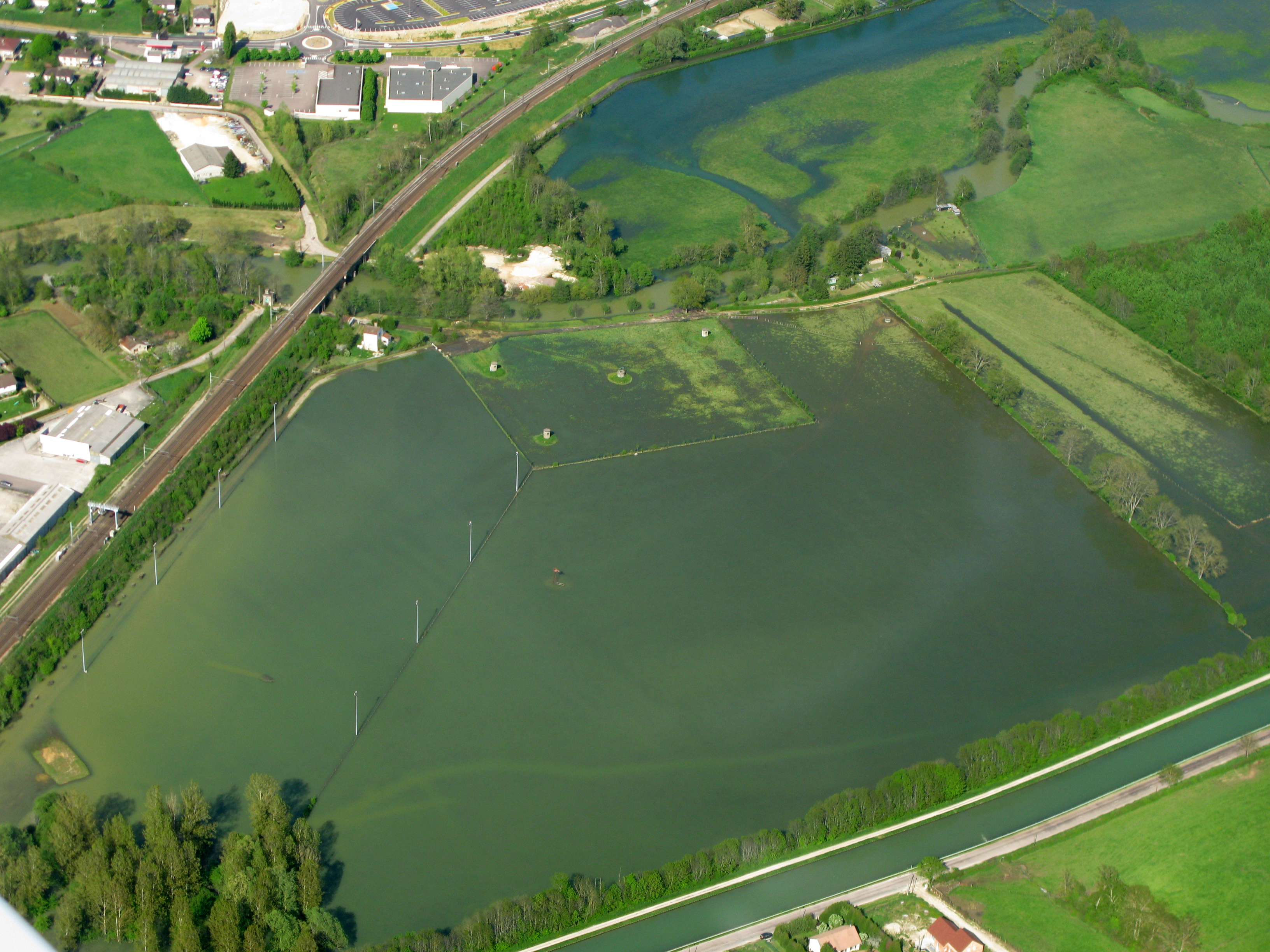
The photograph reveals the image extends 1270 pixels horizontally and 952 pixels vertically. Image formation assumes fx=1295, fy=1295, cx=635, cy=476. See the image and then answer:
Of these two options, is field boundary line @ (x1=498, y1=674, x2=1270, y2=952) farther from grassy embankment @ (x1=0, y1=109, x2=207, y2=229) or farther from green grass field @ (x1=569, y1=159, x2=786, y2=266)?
grassy embankment @ (x1=0, y1=109, x2=207, y2=229)

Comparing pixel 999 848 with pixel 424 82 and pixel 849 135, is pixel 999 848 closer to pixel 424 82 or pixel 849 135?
pixel 849 135

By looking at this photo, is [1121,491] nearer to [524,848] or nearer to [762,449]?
[762,449]

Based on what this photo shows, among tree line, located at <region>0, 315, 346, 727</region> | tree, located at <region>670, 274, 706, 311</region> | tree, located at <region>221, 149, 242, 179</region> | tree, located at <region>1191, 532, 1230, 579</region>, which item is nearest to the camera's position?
tree line, located at <region>0, 315, 346, 727</region>

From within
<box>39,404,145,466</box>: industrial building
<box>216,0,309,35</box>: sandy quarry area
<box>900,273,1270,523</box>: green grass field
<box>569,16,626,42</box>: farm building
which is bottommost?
<box>39,404,145,466</box>: industrial building

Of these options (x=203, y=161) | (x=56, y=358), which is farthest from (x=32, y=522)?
(x=203, y=161)

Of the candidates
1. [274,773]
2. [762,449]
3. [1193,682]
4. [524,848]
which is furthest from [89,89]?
[1193,682]

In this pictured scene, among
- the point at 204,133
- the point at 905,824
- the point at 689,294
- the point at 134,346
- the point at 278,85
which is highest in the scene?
the point at 278,85

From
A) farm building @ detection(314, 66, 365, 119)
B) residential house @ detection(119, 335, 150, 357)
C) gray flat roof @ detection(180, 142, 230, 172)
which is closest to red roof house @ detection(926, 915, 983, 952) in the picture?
residential house @ detection(119, 335, 150, 357)
